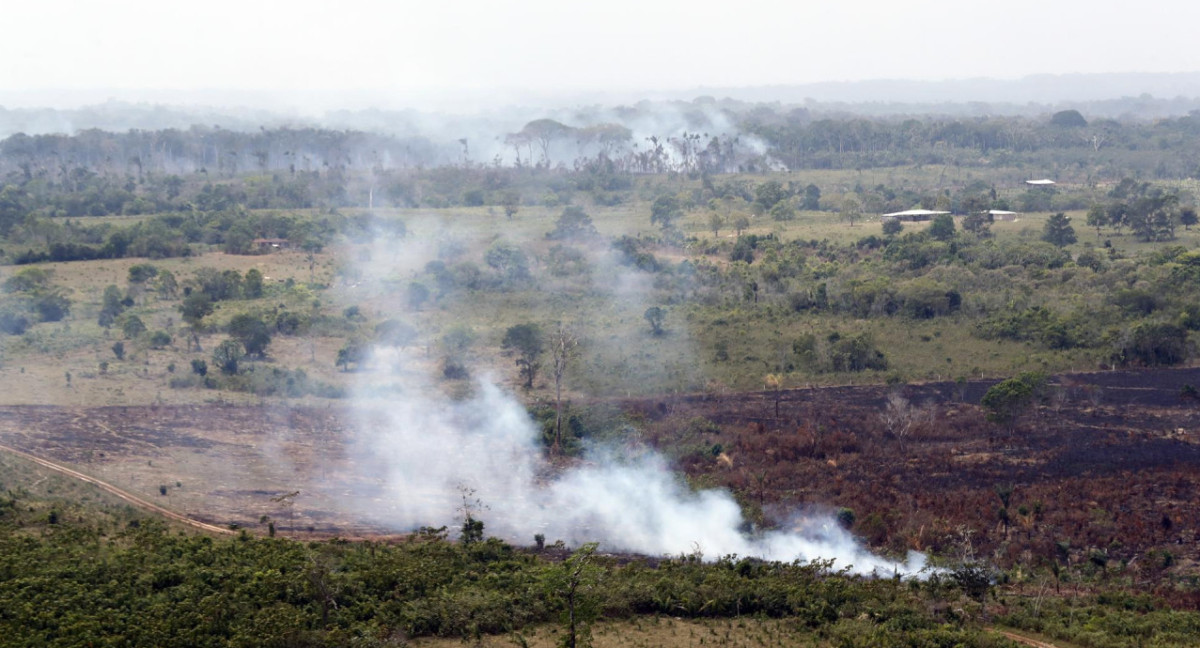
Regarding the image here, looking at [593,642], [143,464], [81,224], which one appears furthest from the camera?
[81,224]

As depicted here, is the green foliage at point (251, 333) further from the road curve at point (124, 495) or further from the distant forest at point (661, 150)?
the distant forest at point (661, 150)

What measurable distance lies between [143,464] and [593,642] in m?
16.8

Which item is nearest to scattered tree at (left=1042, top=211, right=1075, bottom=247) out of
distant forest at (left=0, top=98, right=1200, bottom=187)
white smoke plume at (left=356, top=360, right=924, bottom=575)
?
distant forest at (left=0, top=98, right=1200, bottom=187)

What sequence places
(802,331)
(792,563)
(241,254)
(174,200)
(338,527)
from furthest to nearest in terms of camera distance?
(174,200) → (241,254) → (802,331) → (338,527) → (792,563)

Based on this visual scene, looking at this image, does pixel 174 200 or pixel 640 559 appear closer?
pixel 640 559

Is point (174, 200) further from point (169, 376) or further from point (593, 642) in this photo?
point (593, 642)

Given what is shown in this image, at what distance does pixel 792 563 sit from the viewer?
25.1 meters

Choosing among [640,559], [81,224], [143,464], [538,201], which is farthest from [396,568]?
[538,201]

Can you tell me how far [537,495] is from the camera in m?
30.4

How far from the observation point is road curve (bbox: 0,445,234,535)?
87.4 ft

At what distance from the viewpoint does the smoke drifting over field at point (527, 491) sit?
88.1 ft

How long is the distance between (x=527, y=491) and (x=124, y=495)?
1066cm

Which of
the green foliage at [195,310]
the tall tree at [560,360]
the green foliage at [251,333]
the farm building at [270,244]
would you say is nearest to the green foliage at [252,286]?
the green foliage at [195,310]

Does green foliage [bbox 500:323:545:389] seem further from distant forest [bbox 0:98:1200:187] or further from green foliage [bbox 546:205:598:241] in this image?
distant forest [bbox 0:98:1200:187]
